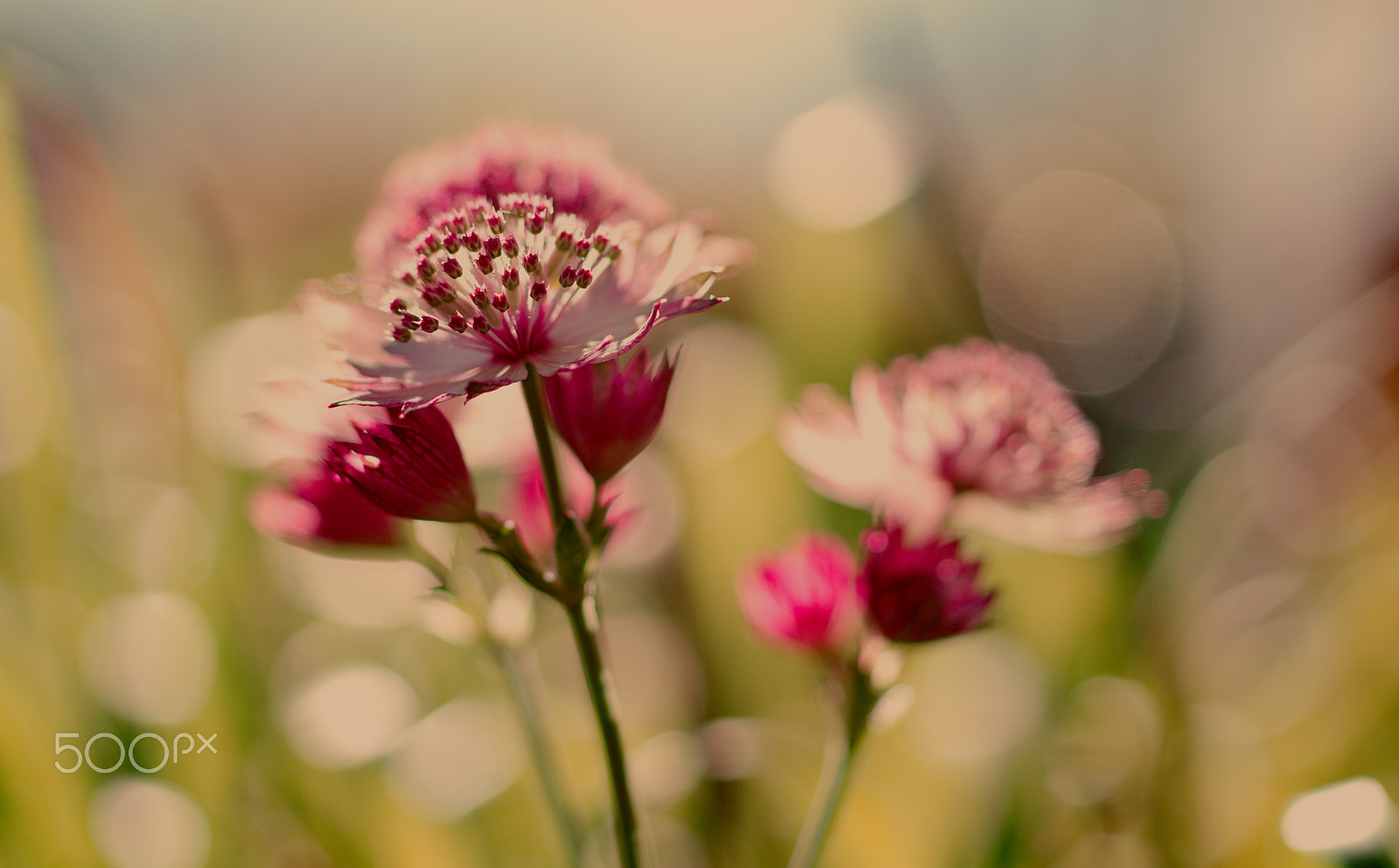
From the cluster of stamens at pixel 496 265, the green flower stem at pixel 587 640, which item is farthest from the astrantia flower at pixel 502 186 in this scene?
the green flower stem at pixel 587 640

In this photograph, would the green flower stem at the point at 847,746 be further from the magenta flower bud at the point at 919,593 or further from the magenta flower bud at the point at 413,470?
the magenta flower bud at the point at 413,470

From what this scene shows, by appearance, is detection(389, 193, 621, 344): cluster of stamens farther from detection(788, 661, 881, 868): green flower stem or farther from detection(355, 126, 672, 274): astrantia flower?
detection(788, 661, 881, 868): green flower stem

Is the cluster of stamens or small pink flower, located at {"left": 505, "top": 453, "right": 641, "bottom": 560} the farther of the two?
small pink flower, located at {"left": 505, "top": 453, "right": 641, "bottom": 560}

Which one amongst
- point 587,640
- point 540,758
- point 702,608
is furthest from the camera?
point 702,608

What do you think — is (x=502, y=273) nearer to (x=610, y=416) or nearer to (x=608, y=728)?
(x=610, y=416)

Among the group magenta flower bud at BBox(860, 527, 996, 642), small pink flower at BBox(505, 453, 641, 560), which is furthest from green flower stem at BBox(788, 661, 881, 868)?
small pink flower at BBox(505, 453, 641, 560)

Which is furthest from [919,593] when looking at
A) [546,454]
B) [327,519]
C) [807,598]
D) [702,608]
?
[702,608]

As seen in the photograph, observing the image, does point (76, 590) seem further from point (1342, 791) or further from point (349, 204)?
point (349, 204)

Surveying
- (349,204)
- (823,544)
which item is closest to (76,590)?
(823,544)
